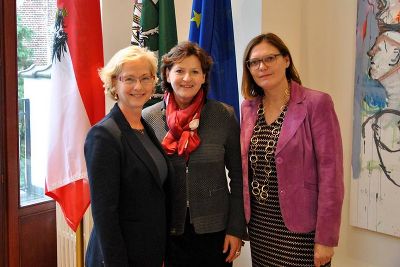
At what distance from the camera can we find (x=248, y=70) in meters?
1.81

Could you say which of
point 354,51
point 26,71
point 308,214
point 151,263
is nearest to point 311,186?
point 308,214

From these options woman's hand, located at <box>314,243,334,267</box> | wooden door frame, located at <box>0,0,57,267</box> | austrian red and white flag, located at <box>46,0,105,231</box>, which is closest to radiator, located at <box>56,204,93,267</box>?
wooden door frame, located at <box>0,0,57,267</box>

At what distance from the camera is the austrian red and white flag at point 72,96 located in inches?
83.4

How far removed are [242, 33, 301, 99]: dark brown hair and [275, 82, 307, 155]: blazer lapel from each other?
0.41 feet

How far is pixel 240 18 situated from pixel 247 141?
3.55ft

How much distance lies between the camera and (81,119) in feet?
7.00

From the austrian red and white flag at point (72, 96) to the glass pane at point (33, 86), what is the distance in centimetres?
41

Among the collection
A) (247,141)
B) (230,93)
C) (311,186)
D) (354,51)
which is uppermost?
(354,51)

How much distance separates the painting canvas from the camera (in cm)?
221

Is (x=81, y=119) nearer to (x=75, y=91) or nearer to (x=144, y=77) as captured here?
(x=75, y=91)

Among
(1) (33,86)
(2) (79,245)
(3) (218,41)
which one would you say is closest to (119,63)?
(3) (218,41)

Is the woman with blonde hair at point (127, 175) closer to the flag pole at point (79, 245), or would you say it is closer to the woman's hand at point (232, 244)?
the woman's hand at point (232, 244)

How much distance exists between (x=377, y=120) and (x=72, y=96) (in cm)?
160

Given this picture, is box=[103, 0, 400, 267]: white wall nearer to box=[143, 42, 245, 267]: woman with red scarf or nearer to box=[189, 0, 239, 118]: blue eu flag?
box=[189, 0, 239, 118]: blue eu flag
